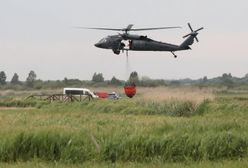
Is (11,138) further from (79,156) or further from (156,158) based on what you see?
(156,158)

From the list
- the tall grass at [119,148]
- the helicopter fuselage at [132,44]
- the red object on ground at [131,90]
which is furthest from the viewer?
the red object on ground at [131,90]

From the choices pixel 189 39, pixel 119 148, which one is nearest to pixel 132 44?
pixel 189 39

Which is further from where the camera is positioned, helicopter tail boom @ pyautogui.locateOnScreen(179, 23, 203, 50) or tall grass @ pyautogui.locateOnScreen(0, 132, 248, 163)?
helicopter tail boom @ pyautogui.locateOnScreen(179, 23, 203, 50)

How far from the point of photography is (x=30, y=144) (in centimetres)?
1280

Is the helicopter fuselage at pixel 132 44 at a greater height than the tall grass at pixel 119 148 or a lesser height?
greater

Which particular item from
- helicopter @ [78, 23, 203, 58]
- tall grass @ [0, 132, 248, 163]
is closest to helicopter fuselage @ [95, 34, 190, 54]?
helicopter @ [78, 23, 203, 58]

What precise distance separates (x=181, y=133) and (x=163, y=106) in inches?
657

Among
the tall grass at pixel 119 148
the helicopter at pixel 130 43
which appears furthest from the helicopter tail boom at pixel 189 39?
the tall grass at pixel 119 148

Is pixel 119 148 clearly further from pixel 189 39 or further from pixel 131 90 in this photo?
pixel 189 39

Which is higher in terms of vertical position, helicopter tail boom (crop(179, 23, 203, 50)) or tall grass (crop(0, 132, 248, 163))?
helicopter tail boom (crop(179, 23, 203, 50))

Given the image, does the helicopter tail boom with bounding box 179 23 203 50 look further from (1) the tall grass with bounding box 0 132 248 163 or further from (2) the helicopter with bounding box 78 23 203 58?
(1) the tall grass with bounding box 0 132 248 163

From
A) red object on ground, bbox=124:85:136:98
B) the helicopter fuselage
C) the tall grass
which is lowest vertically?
the tall grass

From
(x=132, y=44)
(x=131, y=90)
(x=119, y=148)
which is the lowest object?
(x=119, y=148)

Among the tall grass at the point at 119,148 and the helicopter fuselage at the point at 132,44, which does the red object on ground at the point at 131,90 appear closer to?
the helicopter fuselage at the point at 132,44
